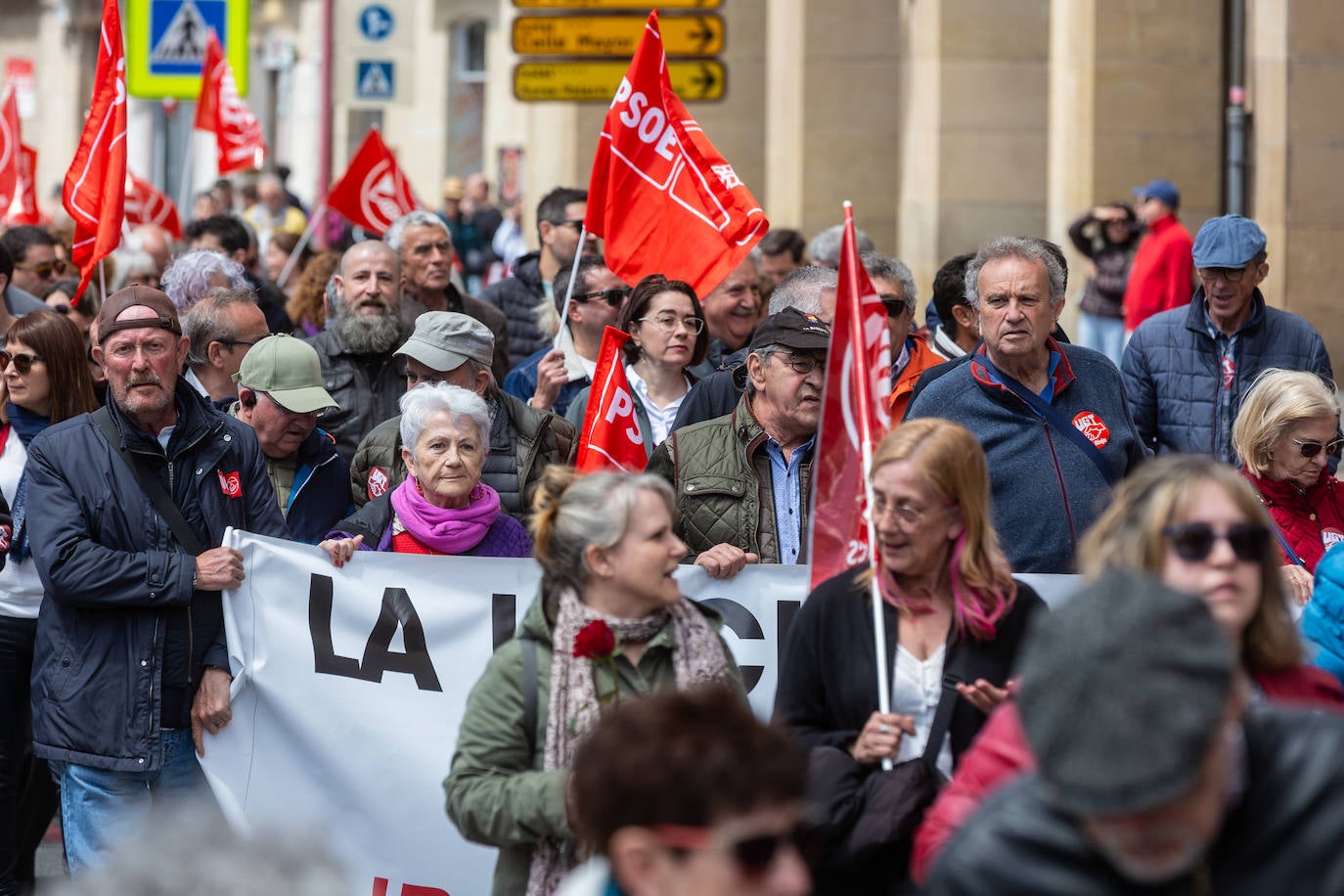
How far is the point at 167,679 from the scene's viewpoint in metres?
5.63

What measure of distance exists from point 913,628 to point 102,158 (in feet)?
18.8

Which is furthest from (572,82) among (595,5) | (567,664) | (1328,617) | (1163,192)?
(567,664)

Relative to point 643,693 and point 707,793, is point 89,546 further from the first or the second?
point 707,793

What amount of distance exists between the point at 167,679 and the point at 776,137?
1402cm

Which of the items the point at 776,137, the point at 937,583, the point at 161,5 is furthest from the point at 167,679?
the point at 776,137

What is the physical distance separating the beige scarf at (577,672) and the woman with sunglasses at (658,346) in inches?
115

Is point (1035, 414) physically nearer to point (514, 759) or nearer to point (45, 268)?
point (514, 759)

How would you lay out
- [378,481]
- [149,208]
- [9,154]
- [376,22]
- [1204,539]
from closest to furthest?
[1204,539] < [378,481] < [9,154] < [149,208] < [376,22]

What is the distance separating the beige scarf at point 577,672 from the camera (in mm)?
4121

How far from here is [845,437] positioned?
191 inches

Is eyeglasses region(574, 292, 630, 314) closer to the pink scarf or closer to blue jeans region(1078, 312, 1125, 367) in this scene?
the pink scarf

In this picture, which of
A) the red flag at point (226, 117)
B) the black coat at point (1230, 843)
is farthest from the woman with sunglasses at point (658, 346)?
the red flag at point (226, 117)

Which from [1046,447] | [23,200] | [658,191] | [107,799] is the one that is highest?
[23,200]

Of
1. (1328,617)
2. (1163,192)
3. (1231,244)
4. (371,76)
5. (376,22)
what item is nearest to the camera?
(1328,617)
